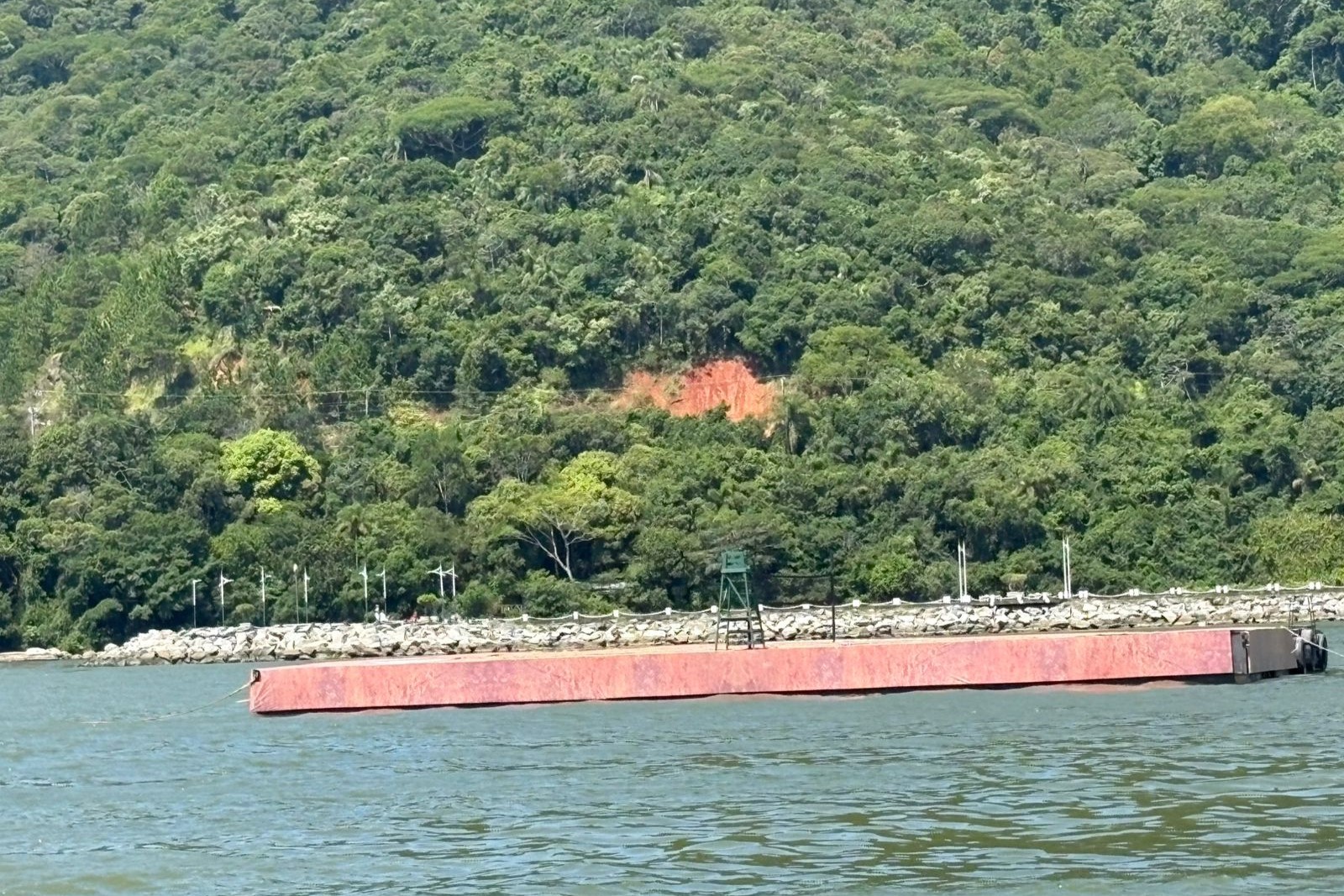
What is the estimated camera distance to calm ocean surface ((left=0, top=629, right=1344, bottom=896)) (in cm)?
2131

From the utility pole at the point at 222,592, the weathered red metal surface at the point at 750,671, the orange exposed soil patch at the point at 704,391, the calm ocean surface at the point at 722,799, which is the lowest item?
the calm ocean surface at the point at 722,799

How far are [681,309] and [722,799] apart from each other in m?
68.3

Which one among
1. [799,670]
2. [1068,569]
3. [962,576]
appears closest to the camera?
[799,670]

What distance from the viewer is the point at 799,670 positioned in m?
39.7

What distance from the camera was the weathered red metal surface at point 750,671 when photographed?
39156mm

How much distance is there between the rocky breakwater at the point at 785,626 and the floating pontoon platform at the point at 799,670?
22.1m

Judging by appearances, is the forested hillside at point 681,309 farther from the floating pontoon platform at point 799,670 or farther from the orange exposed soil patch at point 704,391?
the floating pontoon platform at point 799,670

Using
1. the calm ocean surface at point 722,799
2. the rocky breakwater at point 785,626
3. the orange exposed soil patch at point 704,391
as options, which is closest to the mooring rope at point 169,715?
the calm ocean surface at point 722,799

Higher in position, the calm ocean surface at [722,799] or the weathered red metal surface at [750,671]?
the weathered red metal surface at [750,671]

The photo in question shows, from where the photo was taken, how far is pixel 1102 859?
2102cm

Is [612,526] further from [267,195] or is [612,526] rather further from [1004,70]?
[1004,70]

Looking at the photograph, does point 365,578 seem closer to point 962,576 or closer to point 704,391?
point 962,576

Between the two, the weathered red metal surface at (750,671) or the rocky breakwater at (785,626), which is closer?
the weathered red metal surface at (750,671)

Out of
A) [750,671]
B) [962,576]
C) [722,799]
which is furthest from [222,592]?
[722,799]
